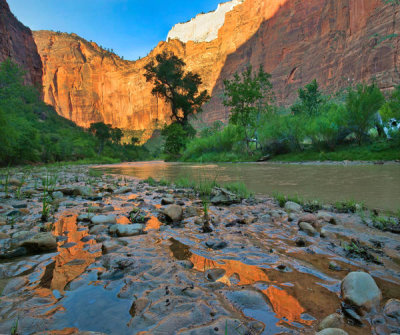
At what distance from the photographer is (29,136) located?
17594 mm

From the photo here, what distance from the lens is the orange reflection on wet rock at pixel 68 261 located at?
120 cm

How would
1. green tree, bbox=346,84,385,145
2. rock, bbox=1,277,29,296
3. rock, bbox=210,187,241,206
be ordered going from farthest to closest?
1. green tree, bbox=346,84,385,145
2. rock, bbox=210,187,241,206
3. rock, bbox=1,277,29,296

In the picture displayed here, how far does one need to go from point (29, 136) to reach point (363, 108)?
24036mm

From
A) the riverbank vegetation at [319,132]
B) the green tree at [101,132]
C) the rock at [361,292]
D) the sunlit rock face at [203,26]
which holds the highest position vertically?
the sunlit rock face at [203,26]

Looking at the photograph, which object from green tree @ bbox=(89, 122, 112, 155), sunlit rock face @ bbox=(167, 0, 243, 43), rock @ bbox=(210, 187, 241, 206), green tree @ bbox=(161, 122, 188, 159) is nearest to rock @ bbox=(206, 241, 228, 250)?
rock @ bbox=(210, 187, 241, 206)

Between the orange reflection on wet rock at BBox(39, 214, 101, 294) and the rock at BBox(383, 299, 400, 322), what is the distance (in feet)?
4.89

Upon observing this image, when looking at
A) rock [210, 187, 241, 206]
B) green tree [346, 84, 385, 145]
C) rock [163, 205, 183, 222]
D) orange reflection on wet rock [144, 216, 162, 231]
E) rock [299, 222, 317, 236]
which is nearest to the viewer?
rock [299, 222, 317, 236]

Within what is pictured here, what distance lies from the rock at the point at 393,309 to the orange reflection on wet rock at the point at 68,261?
4.89 ft

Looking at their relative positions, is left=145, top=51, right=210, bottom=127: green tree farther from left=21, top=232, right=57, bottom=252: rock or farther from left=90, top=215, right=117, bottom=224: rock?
left=21, top=232, right=57, bottom=252: rock

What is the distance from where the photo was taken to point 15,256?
4.95 ft

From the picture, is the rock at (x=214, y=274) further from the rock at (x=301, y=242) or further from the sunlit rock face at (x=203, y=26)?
the sunlit rock face at (x=203, y=26)

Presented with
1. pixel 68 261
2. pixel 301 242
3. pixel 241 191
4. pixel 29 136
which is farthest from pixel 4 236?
pixel 29 136

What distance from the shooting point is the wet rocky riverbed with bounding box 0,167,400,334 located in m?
0.87

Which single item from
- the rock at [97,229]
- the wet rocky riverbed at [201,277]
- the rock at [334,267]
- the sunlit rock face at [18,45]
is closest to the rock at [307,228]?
the wet rocky riverbed at [201,277]
